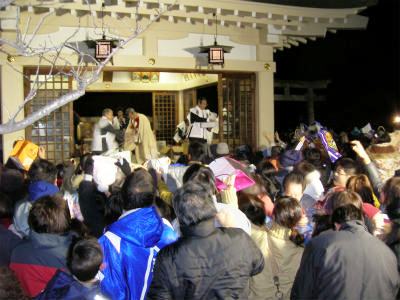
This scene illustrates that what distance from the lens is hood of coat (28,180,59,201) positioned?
4098 millimetres

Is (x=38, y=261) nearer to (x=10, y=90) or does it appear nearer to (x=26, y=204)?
(x=26, y=204)

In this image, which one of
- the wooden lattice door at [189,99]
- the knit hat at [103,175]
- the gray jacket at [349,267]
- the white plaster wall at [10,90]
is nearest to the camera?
the gray jacket at [349,267]

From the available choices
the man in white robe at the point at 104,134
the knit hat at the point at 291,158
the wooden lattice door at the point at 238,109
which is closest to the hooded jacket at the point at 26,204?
the knit hat at the point at 291,158

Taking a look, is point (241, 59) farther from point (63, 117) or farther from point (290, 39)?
point (63, 117)

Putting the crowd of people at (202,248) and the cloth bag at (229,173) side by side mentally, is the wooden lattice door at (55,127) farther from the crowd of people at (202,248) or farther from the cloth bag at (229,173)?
the cloth bag at (229,173)

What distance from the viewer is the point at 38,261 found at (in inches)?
111

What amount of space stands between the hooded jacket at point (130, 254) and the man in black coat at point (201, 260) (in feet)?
1.48

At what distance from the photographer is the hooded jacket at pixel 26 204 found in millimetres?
3709

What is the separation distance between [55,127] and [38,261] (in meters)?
7.29

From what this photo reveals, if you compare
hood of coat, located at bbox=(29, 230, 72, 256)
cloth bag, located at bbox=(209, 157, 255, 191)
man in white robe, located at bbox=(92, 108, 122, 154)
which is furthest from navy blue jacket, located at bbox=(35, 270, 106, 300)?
man in white robe, located at bbox=(92, 108, 122, 154)

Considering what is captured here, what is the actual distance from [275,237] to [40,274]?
1.57 metres

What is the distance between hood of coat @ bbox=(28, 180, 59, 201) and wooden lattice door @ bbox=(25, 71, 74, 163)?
223 inches

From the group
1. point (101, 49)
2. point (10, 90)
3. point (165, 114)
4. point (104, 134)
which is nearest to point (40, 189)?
point (101, 49)

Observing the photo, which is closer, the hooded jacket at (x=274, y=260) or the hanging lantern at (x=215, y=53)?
the hooded jacket at (x=274, y=260)
